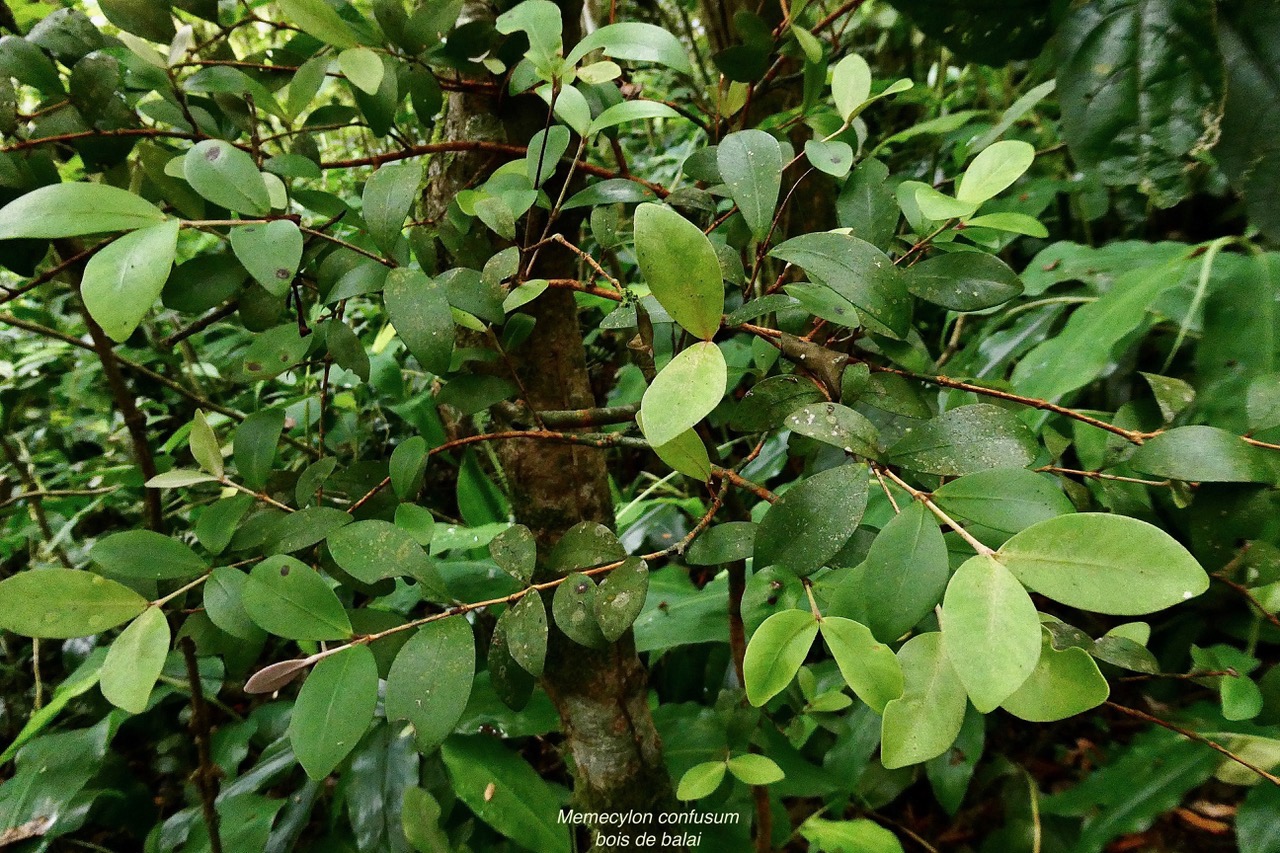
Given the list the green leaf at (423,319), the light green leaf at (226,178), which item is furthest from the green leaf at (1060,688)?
the light green leaf at (226,178)

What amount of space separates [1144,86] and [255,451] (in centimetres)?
62

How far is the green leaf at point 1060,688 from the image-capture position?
0.25 meters

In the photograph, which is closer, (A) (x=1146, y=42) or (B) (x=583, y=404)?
(A) (x=1146, y=42)

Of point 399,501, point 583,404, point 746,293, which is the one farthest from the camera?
point 583,404

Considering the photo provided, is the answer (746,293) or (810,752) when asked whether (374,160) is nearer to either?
(746,293)

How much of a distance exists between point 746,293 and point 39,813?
88 cm

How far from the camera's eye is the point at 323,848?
668mm

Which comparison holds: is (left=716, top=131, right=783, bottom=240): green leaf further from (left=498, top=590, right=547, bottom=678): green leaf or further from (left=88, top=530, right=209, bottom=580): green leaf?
(left=88, top=530, right=209, bottom=580): green leaf

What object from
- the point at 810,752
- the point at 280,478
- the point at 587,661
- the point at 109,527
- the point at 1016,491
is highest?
the point at 1016,491

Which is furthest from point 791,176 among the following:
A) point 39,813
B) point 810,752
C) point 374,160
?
point 39,813

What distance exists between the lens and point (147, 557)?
416 millimetres

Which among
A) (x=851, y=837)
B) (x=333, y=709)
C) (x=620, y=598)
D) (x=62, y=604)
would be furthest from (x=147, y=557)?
(x=851, y=837)

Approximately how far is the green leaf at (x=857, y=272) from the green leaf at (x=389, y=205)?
0.23m

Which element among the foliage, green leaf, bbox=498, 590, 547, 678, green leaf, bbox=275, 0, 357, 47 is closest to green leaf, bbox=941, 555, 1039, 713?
the foliage
